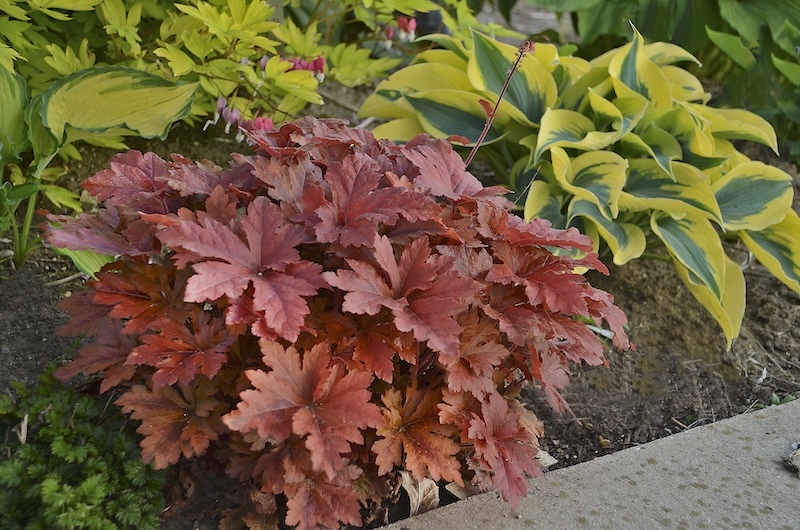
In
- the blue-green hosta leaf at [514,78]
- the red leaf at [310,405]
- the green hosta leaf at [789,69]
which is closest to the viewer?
the red leaf at [310,405]

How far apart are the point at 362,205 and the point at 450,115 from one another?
4.14ft

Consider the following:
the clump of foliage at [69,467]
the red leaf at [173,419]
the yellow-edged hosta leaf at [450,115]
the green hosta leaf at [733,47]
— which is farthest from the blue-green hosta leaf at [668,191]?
the clump of foliage at [69,467]

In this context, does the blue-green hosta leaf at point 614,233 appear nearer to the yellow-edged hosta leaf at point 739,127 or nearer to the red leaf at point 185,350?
the yellow-edged hosta leaf at point 739,127

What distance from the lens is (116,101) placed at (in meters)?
1.93

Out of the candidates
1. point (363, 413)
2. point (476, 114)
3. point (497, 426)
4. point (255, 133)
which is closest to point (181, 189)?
point (255, 133)

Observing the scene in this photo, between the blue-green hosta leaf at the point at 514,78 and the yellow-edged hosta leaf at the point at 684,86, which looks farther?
the yellow-edged hosta leaf at the point at 684,86

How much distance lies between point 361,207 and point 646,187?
1.31m

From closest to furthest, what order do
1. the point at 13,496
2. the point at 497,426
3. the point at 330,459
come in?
the point at 330,459, the point at 13,496, the point at 497,426

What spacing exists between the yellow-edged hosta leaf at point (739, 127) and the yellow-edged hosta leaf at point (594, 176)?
1.38 ft

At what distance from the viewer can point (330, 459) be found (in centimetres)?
115

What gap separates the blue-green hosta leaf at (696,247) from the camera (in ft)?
7.09

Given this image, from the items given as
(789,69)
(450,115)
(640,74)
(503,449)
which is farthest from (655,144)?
(503,449)

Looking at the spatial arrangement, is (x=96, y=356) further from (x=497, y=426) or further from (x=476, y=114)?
(x=476, y=114)

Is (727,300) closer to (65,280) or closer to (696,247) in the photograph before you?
(696,247)
